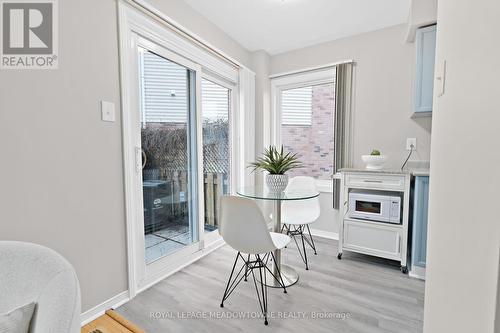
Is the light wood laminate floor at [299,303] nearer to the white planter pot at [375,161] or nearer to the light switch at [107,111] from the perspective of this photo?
the white planter pot at [375,161]

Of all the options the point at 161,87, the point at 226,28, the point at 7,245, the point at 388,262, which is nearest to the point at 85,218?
the point at 7,245

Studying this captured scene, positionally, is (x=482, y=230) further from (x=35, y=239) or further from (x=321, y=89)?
(x=321, y=89)

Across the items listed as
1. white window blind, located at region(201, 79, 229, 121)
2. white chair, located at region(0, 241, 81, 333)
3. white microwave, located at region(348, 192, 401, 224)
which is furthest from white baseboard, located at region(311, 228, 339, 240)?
white chair, located at region(0, 241, 81, 333)

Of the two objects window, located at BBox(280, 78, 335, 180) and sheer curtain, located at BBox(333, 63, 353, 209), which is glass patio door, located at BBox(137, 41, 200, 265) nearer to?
window, located at BBox(280, 78, 335, 180)

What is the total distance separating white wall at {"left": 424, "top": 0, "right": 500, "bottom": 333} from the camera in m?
0.51

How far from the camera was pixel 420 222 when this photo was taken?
2.13m

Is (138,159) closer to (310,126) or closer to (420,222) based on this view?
(310,126)

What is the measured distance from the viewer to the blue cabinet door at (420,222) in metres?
2.10

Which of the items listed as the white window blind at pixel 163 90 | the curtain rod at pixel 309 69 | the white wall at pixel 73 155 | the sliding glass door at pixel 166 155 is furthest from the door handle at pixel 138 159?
the curtain rod at pixel 309 69

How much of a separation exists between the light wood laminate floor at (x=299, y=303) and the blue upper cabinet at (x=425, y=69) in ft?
5.39

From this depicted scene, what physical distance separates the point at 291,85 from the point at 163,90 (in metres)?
1.96

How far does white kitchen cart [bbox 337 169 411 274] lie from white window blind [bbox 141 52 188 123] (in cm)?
190

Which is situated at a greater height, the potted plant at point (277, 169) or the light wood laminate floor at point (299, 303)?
the potted plant at point (277, 169)

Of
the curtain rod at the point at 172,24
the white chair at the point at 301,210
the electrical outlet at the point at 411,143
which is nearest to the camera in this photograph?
the curtain rod at the point at 172,24
